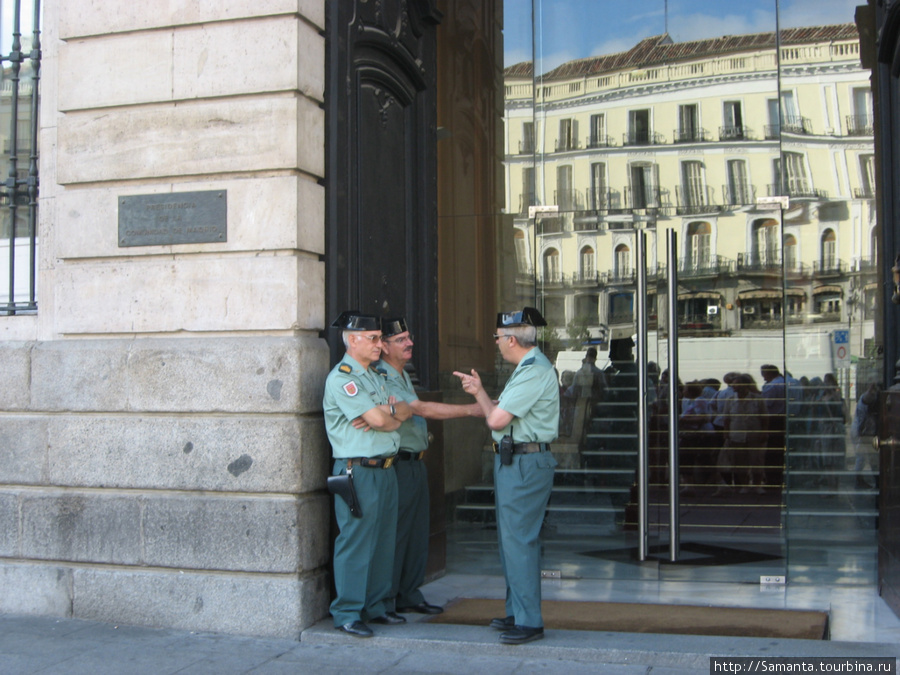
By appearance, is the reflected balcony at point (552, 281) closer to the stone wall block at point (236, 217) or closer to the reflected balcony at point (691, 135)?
the reflected balcony at point (691, 135)

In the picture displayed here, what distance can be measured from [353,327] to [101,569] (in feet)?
7.11

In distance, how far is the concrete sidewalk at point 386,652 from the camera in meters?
5.00

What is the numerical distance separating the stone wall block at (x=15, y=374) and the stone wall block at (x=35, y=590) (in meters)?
1.01

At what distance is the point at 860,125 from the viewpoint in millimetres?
9336

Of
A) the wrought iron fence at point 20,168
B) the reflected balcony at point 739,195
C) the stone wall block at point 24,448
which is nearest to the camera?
the stone wall block at point 24,448

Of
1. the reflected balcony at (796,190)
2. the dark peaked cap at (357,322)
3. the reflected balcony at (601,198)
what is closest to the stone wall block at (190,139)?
the dark peaked cap at (357,322)

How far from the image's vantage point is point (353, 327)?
18.6 ft

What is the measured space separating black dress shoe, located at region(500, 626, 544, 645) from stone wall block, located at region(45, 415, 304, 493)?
4.69ft

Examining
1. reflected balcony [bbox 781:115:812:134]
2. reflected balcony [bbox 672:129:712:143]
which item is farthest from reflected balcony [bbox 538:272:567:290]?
reflected balcony [bbox 781:115:812:134]

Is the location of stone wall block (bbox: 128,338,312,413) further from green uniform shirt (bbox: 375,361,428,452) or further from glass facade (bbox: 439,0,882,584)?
glass facade (bbox: 439,0,882,584)

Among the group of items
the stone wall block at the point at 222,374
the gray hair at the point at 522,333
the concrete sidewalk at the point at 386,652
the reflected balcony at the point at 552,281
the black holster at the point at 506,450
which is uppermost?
the reflected balcony at the point at 552,281

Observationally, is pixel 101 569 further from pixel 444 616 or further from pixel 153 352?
pixel 444 616

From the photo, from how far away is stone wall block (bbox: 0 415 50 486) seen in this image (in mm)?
6191

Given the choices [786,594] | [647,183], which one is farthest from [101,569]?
[647,183]
